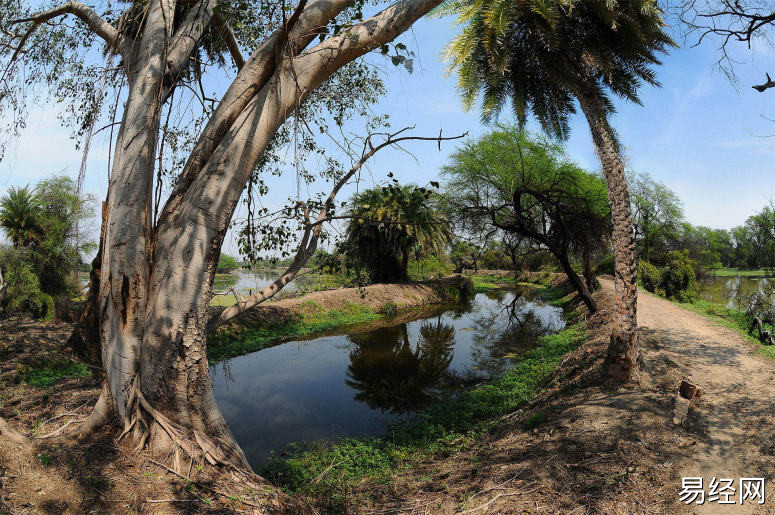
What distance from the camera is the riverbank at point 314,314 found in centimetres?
1282

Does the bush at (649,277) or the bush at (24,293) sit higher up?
the bush at (24,293)

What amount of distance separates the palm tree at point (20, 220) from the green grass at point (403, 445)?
16467 mm

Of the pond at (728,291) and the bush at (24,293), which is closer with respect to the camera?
the bush at (24,293)

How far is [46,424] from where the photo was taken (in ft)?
12.9

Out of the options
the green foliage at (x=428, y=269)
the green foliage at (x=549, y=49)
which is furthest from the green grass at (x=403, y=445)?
the green foliage at (x=428, y=269)

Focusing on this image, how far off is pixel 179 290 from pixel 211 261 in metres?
0.36

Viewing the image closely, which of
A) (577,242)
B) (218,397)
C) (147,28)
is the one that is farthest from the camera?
(577,242)

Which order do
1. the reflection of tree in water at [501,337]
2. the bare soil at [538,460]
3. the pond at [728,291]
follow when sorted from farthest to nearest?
the pond at [728,291]
the reflection of tree in water at [501,337]
the bare soil at [538,460]

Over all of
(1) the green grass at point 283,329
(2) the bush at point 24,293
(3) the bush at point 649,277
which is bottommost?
(1) the green grass at point 283,329

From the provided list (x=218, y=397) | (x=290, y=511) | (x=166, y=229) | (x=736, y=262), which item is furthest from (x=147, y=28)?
(x=736, y=262)

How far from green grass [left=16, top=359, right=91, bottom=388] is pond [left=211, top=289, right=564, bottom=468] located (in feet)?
9.14

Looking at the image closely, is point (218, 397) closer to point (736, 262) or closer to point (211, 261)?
point (211, 261)

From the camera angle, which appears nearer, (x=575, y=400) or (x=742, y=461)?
(x=742, y=461)

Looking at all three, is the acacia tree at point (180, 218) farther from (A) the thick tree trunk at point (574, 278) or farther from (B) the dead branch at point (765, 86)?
(A) the thick tree trunk at point (574, 278)
